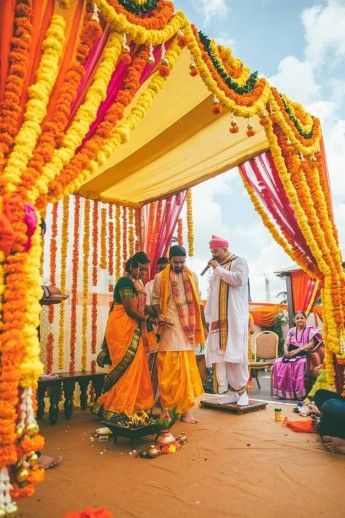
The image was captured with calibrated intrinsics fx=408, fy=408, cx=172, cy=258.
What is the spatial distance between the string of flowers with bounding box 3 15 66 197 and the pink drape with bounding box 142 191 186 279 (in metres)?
3.84

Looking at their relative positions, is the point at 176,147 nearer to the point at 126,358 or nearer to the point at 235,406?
the point at 126,358

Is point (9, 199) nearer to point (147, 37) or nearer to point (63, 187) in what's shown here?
point (63, 187)

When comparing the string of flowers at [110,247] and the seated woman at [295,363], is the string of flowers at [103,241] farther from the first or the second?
the seated woman at [295,363]

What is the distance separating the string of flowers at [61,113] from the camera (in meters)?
2.08

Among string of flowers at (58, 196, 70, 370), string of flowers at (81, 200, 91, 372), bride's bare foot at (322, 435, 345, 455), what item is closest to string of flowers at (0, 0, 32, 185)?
bride's bare foot at (322, 435, 345, 455)

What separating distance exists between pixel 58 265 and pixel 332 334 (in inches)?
135

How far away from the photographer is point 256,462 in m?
2.98

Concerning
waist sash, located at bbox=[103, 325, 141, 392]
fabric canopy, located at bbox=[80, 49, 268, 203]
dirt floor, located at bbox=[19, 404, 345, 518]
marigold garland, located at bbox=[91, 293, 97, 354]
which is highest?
fabric canopy, located at bbox=[80, 49, 268, 203]

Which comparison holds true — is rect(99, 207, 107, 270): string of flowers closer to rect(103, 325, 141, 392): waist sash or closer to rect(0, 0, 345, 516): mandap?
rect(0, 0, 345, 516): mandap

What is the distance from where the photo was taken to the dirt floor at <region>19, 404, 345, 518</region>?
223 cm

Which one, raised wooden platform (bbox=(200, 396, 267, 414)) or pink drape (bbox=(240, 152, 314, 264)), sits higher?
pink drape (bbox=(240, 152, 314, 264))

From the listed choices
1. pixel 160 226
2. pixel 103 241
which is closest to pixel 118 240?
pixel 103 241

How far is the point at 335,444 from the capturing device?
3.12 metres

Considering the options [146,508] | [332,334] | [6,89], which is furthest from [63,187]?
[332,334]
